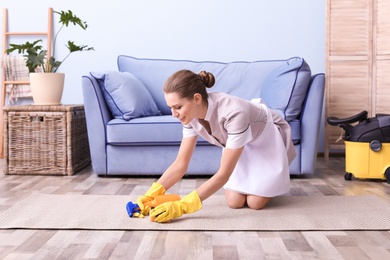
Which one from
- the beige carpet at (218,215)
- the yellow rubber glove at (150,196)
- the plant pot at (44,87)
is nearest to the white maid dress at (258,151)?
the beige carpet at (218,215)

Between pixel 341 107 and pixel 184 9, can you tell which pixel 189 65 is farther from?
pixel 341 107

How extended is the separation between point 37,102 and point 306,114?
1931 millimetres

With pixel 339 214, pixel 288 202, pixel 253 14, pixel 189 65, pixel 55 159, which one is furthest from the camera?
pixel 253 14

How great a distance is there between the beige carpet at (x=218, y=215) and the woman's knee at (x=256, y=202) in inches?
1.2

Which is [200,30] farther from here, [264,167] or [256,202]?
[256,202]

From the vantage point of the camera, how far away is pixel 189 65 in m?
4.22

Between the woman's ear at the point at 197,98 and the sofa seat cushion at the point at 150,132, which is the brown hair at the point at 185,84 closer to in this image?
the woman's ear at the point at 197,98

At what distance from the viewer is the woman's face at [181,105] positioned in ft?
7.07

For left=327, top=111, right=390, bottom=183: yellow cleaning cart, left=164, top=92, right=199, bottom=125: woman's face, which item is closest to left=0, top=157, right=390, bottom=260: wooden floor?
left=164, top=92, right=199, bottom=125: woman's face

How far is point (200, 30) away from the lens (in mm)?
4617

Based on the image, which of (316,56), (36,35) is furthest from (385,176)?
(36,35)

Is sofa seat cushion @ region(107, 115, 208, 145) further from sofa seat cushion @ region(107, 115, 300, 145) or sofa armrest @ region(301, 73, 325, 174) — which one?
sofa armrest @ region(301, 73, 325, 174)

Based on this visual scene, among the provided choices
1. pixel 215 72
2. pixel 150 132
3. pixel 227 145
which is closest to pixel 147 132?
pixel 150 132

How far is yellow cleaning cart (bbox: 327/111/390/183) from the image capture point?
3357 mm
